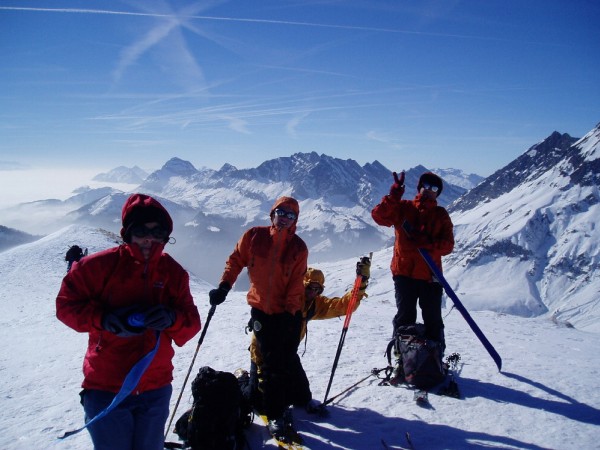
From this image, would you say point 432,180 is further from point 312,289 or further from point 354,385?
point 354,385

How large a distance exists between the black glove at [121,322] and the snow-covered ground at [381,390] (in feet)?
9.14

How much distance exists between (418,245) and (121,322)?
529 centimetres

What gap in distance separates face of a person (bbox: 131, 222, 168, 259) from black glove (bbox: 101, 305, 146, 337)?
597 millimetres

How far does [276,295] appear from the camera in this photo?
5.84m

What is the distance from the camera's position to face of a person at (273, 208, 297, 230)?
19.6 ft

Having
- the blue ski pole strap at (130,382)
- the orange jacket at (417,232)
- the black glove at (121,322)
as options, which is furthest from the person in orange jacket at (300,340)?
the black glove at (121,322)

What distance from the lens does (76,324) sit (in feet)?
11.3

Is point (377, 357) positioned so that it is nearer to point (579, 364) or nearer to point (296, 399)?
point (296, 399)

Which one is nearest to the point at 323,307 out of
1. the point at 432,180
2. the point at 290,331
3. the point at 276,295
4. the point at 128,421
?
the point at 290,331

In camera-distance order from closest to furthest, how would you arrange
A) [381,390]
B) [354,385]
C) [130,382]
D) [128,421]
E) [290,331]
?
[130,382], [128,421], [290,331], [381,390], [354,385]

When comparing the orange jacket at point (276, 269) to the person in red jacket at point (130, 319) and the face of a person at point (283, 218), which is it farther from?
the person in red jacket at point (130, 319)

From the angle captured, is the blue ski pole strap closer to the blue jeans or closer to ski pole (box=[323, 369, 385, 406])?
the blue jeans

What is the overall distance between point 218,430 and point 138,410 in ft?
4.58

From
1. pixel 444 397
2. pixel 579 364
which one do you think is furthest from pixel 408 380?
pixel 579 364
